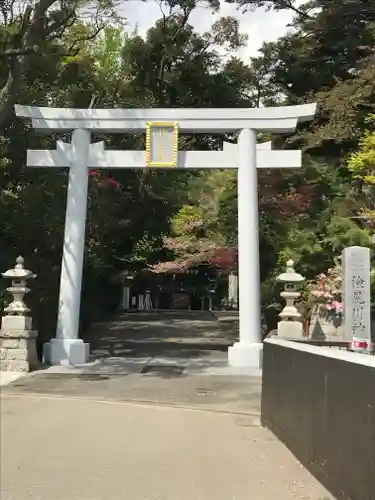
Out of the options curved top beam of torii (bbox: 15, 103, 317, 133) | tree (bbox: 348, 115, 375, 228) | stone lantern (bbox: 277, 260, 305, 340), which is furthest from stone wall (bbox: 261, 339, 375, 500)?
tree (bbox: 348, 115, 375, 228)

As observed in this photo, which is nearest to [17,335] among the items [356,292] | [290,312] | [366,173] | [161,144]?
[161,144]

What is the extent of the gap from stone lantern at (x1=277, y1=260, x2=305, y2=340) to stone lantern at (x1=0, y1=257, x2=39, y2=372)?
550 cm

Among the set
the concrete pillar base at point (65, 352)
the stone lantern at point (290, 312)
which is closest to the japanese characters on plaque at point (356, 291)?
the stone lantern at point (290, 312)

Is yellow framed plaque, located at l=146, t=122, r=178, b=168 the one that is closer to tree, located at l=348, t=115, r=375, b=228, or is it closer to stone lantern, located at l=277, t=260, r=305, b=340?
stone lantern, located at l=277, t=260, r=305, b=340

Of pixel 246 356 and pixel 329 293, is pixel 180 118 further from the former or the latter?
pixel 246 356

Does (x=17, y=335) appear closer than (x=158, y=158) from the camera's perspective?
Yes

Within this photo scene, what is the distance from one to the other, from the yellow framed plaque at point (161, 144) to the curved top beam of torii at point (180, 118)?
166 mm

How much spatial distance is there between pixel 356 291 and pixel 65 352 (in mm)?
6796

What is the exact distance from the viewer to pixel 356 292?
37.9ft

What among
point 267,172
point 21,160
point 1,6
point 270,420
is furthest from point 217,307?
point 270,420

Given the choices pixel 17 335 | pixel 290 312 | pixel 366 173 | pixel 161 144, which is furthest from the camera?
pixel 366 173

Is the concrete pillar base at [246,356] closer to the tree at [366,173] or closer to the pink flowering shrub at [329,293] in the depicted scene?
the pink flowering shrub at [329,293]

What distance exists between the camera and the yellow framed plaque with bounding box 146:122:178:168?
1491 centimetres

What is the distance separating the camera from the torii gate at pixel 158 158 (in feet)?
47.4
